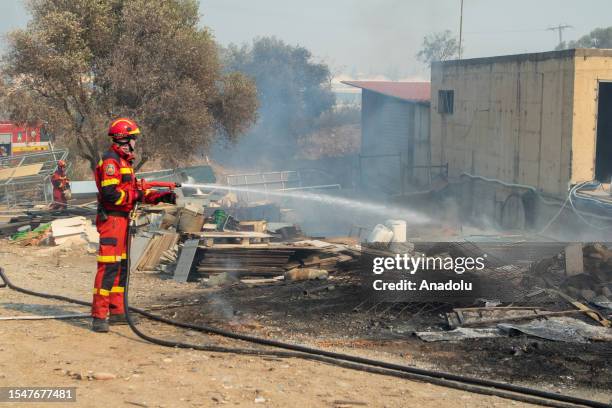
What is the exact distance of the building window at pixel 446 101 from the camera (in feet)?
80.7

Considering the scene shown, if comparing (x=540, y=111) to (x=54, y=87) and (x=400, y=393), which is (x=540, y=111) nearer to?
(x=54, y=87)

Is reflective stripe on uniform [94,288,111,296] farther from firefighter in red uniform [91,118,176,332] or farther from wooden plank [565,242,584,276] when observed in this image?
wooden plank [565,242,584,276]

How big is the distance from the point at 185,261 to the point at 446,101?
51.5 ft

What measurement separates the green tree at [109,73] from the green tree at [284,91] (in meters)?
23.4

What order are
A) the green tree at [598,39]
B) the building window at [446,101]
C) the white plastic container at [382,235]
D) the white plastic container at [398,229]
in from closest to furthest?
the white plastic container at [382,235] < the white plastic container at [398,229] < the building window at [446,101] < the green tree at [598,39]

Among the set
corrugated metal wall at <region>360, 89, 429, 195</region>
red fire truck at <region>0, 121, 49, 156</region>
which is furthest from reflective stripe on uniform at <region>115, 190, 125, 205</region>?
red fire truck at <region>0, 121, 49, 156</region>

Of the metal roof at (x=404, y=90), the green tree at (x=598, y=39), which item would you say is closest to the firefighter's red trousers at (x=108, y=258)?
the metal roof at (x=404, y=90)

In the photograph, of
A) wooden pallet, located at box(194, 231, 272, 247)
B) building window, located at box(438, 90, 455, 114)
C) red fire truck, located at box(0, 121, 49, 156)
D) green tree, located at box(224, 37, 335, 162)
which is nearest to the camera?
wooden pallet, located at box(194, 231, 272, 247)

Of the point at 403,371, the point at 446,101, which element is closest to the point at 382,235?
the point at 403,371

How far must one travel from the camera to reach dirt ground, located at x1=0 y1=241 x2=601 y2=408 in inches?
199

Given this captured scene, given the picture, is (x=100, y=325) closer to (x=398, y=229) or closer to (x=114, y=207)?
(x=114, y=207)

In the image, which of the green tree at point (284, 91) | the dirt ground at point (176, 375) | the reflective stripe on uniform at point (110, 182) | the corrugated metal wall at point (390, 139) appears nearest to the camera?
the dirt ground at point (176, 375)

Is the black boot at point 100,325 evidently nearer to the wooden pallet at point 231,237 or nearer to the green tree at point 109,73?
the wooden pallet at point 231,237

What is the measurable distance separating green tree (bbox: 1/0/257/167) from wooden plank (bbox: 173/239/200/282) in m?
6.91
